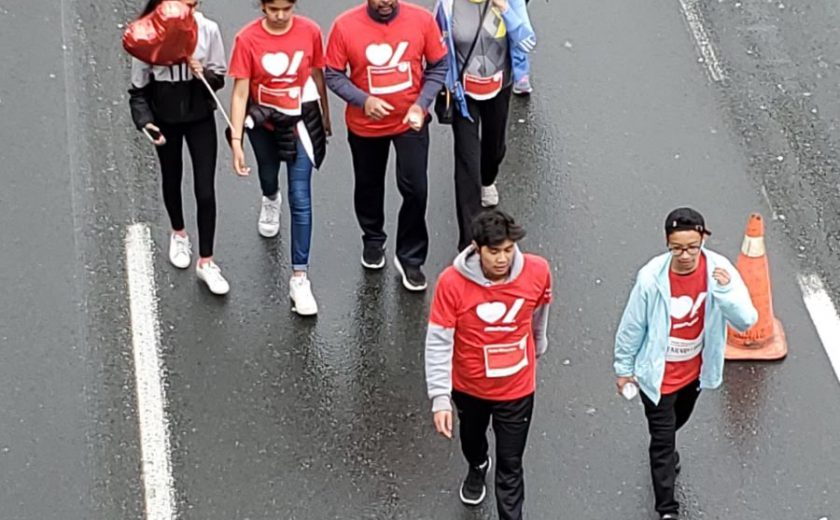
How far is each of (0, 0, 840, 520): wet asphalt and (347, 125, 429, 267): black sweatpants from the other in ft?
0.80

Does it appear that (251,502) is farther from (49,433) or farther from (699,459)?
(699,459)

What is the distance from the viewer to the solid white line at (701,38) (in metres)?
10.4

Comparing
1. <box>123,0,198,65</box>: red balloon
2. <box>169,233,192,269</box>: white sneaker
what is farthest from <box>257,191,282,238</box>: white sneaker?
<box>123,0,198,65</box>: red balloon

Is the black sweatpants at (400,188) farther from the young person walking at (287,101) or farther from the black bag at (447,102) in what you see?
the young person walking at (287,101)

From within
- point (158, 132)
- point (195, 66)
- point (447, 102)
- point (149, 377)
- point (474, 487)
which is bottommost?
point (474, 487)

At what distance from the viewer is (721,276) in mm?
6723

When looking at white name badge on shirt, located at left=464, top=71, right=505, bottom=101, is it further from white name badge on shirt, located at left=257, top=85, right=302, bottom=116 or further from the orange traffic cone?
the orange traffic cone

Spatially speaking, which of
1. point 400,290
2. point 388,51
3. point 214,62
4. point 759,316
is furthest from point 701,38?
point 214,62

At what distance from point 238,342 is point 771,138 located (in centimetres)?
370

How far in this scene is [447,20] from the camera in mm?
8344

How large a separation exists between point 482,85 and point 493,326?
2197mm

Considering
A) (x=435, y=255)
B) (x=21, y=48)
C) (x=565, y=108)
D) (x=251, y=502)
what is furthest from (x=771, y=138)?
(x=21, y=48)

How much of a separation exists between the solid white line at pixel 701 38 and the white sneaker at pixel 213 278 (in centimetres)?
370

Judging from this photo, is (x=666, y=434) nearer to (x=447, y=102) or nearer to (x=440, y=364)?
(x=440, y=364)
